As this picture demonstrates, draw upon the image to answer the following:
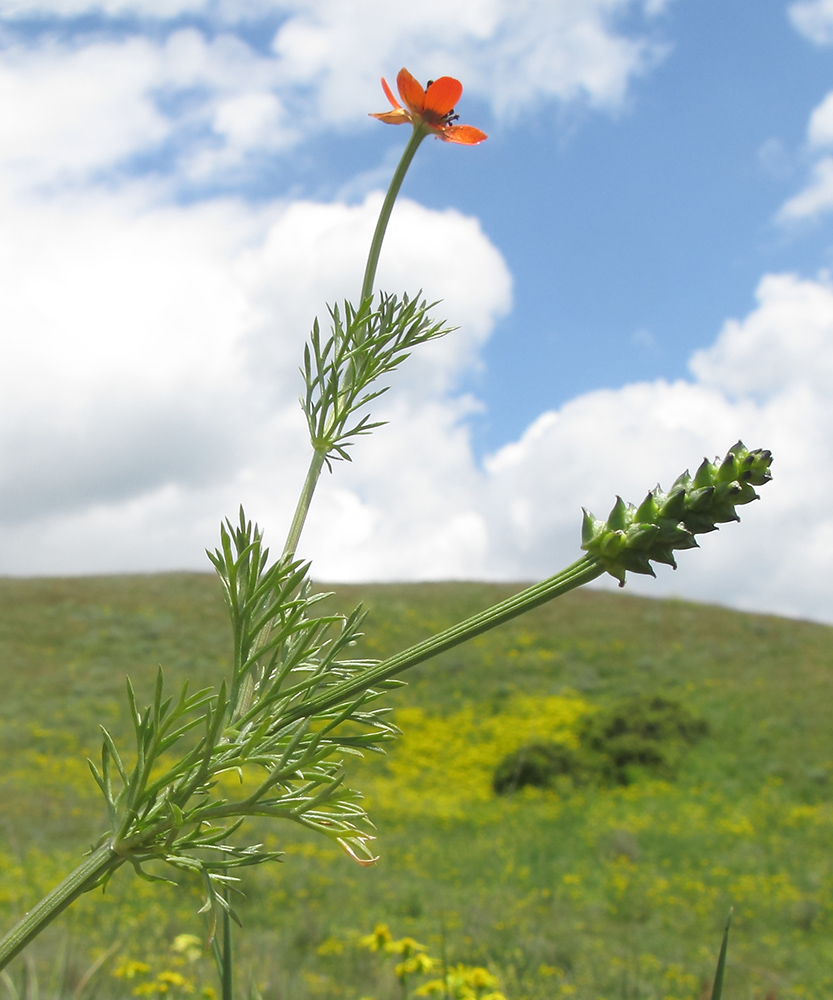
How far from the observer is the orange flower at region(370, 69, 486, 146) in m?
0.77

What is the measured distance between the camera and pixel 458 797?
46.0ft

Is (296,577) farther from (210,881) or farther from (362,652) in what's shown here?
(362,652)

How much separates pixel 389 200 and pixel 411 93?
11 centimetres

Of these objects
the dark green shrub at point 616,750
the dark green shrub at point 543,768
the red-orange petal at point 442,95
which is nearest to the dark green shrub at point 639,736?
the dark green shrub at point 616,750

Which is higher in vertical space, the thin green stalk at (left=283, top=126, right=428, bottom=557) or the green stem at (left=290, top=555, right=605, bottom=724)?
the thin green stalk at (left=283, top=126, right=428, bottom=557)

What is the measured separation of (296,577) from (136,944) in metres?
6.32

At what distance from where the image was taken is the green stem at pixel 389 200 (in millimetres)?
754

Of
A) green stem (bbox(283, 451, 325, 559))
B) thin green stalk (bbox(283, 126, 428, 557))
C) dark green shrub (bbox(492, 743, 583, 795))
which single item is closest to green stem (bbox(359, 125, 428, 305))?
thin green stalk (bbox(283, 126, 428, 557))

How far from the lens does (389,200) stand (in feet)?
2.47

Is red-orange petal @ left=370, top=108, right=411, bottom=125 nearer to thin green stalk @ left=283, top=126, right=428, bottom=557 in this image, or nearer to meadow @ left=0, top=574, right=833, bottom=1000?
thin green stalk @ left=283, top=126, right=428, bottom=557

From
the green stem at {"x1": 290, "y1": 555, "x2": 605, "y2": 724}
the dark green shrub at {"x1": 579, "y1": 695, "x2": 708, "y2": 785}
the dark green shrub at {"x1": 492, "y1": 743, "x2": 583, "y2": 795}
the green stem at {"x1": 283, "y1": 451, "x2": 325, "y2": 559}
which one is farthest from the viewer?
the dark green shrub at {"x1": 579, "y1": 695, "x2": 708, "y2": 785}

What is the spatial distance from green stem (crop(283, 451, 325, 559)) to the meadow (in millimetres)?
698

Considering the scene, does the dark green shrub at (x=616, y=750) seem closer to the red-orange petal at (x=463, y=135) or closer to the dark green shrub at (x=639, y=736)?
the dark green shrub at (x=639, y=736)

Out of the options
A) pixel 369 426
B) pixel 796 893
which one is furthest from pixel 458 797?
pixel 369 426
